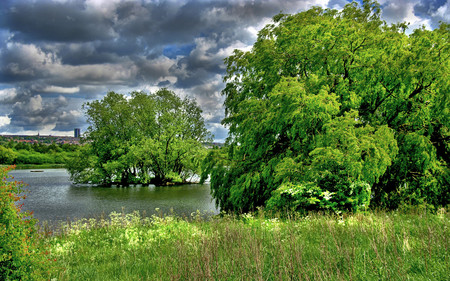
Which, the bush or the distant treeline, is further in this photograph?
the distant treeline

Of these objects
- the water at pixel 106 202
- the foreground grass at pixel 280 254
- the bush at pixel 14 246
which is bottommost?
the water at pixel 106 202

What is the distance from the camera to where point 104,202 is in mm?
25922

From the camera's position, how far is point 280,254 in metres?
4.10

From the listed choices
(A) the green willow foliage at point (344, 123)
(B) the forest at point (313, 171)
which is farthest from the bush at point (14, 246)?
(A) the green willow foliage at point (344, 123)

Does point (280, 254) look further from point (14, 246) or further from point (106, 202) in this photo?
point (106, 202)

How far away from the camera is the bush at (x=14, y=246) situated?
3.80 metres

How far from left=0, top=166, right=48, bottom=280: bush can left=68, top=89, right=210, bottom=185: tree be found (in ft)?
111

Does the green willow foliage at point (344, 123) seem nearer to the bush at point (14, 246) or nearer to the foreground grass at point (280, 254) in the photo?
the foreground grass at point (280, 254)

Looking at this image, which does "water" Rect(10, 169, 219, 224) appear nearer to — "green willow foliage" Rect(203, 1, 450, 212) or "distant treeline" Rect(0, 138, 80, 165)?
Result: "green willow foliage" Rect(203, 1, 450, 212)

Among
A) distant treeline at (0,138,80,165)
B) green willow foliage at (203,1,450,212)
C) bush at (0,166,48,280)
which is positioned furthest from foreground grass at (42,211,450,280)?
distant treeline at (0,138,80,165)

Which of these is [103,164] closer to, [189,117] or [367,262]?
[189,117]

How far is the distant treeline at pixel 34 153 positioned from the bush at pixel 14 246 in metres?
77.6

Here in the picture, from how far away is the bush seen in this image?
380 cm

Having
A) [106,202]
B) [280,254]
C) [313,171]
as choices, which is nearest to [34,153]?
[106,202]
